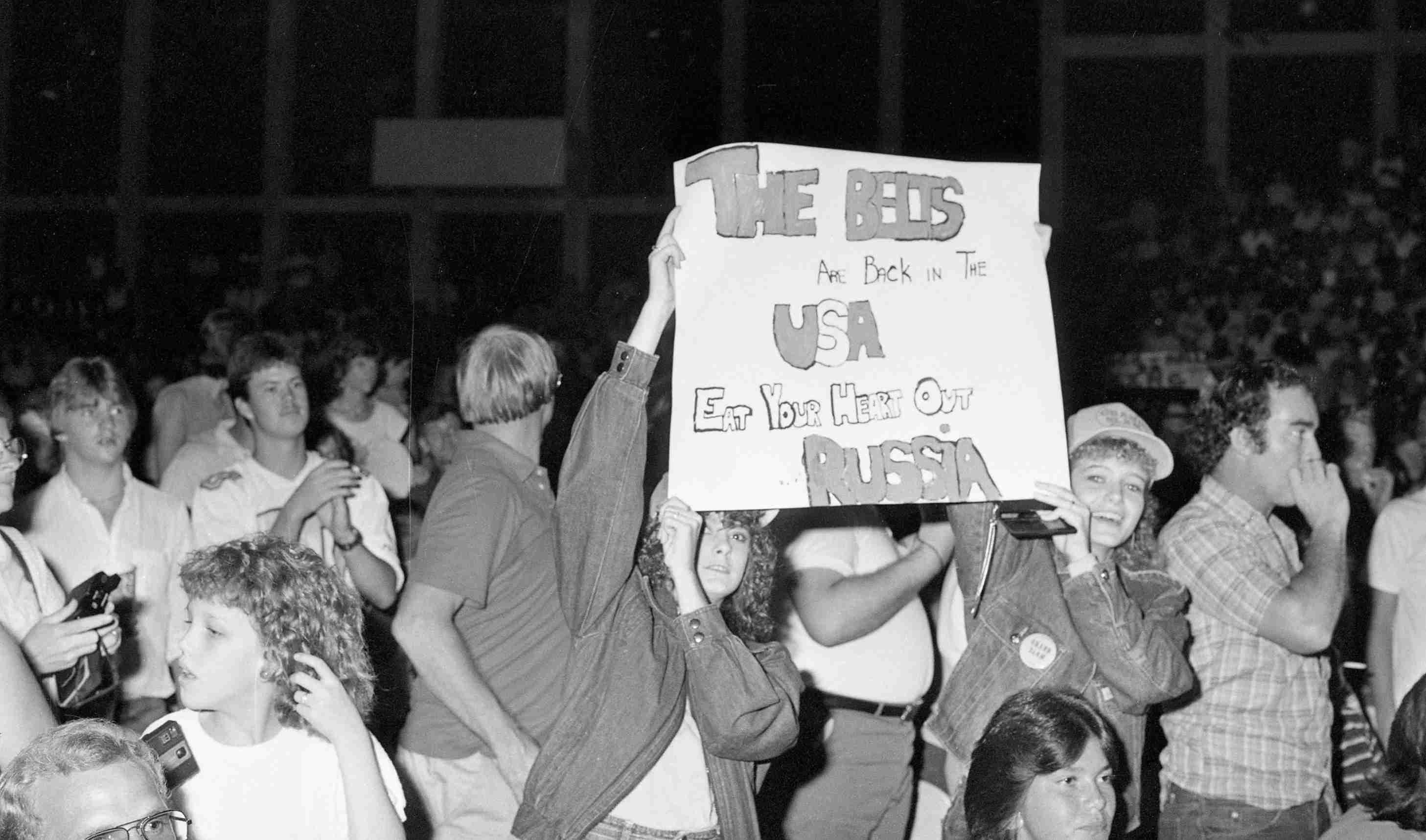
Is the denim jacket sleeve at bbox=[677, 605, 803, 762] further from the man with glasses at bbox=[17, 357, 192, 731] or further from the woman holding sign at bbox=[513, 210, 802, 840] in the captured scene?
the man with glasses at bbox=[17, 357, 192, 731]

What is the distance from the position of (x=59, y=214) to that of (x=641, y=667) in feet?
32.9

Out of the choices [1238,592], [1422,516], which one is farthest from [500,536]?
[1422,516]

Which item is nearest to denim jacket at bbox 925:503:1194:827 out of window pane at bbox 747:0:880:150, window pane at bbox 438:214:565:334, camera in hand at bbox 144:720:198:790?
camera in hand at bbox 144:720:198:790

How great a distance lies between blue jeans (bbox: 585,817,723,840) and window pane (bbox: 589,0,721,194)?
7.77m

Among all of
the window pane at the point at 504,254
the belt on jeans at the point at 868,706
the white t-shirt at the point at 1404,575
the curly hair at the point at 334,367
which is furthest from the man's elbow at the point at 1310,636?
the window pane at the point at 504,254

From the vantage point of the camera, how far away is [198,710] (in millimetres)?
2561

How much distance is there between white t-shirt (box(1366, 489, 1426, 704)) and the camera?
3998 mm

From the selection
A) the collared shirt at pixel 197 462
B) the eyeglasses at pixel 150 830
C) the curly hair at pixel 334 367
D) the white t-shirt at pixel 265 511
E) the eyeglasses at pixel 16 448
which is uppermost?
the curly hair at pixel 334 367

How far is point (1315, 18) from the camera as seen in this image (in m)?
10.2

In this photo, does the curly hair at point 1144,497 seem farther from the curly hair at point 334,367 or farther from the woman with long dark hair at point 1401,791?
the curly hair at point 334,367

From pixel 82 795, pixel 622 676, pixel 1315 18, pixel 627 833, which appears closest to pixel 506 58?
pixel 1315 18

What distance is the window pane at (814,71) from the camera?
1015 cm

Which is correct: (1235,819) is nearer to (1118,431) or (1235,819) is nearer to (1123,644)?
(1123,644)

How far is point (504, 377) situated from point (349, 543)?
1.09 meters
